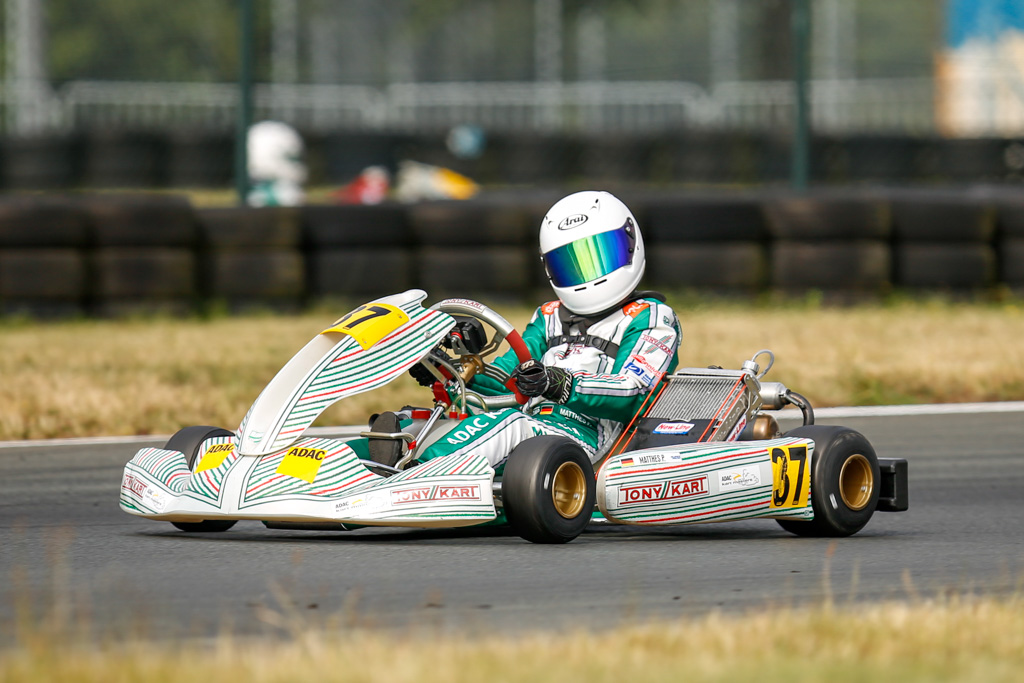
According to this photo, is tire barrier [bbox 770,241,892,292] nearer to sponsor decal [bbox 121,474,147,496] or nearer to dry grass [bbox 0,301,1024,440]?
dry grass [bbox 0,301,1024,440]

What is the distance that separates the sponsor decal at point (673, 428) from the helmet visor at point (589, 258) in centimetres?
55

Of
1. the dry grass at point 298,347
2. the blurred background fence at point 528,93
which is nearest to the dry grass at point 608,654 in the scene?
the dry grass at point 298,347

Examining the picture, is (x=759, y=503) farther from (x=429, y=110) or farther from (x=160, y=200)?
(x=429, y=110)

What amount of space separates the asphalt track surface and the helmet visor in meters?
0.87

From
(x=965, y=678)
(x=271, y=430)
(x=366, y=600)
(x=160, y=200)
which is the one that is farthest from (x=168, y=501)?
(x=160, y=200)

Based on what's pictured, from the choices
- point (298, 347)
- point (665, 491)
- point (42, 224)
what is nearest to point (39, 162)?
point (42, 224)

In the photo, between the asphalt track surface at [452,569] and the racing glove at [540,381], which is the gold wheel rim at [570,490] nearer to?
the asphalt track surface at [452,569]

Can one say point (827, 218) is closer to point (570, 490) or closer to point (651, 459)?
Result: point (651, 459)

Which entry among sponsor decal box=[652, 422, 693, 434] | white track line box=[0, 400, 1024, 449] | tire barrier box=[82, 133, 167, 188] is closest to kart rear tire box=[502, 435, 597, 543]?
sponsor decal box=[652, 422, 693, 434]

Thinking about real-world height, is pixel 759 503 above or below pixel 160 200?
below

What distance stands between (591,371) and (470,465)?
83cm

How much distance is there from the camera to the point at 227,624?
135 inches

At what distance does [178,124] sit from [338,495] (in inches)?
750

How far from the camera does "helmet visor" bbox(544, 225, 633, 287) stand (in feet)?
17.7
